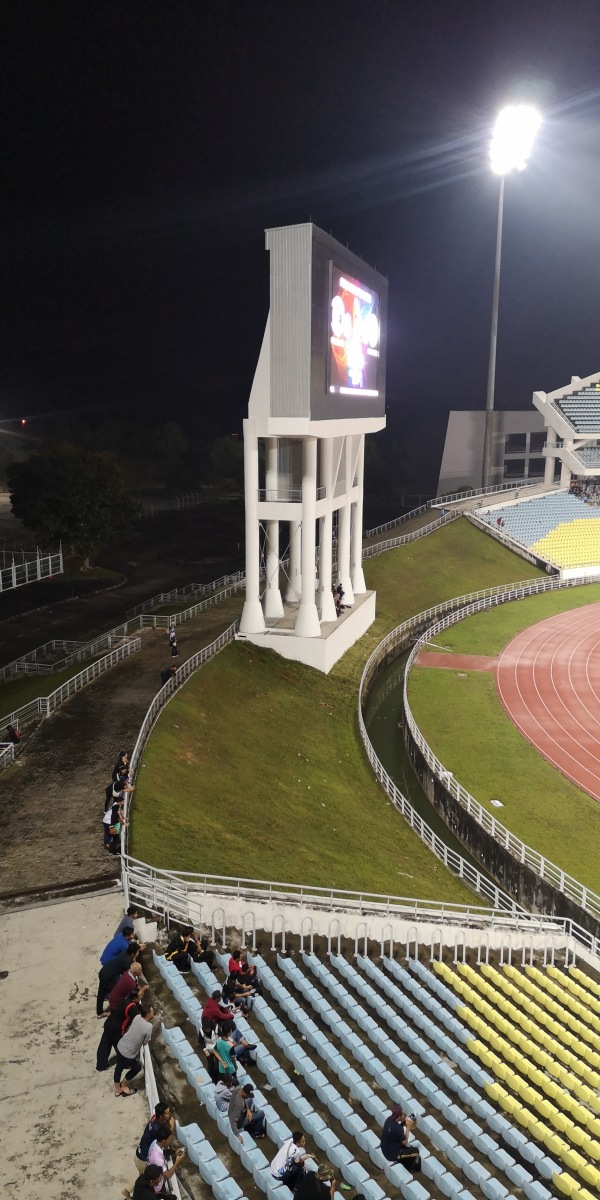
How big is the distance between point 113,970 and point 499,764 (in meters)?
18.8

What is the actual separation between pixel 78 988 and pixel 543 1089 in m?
7.22

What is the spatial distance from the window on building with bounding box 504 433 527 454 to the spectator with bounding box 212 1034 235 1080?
246 feet

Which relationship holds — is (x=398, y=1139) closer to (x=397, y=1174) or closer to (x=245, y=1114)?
(x=397, y=1174)

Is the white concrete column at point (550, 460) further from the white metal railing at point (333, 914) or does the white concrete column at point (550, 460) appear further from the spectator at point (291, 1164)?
the spectator at point (291, 1164)

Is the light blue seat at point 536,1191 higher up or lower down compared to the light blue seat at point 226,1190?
lower down

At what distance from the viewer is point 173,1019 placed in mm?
12203

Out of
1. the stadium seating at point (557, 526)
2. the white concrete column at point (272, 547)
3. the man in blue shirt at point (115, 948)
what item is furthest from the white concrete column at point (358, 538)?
the man in blue shirt at point (115, 948)

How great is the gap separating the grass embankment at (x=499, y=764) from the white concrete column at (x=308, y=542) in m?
5.46

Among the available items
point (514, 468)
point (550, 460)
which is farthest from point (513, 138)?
point (514, 468)

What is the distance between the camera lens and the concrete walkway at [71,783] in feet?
53.3

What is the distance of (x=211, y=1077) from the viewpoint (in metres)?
10.8

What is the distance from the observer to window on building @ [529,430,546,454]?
79250 mm

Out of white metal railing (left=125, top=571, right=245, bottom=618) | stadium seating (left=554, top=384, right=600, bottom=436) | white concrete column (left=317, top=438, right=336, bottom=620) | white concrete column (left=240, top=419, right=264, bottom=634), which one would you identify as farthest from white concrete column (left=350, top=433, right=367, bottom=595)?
stadium seating (left=554, top=384, right=600, bottom=436)

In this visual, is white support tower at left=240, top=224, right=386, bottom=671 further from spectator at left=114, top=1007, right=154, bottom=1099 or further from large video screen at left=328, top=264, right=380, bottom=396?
spectator at left=114, top=1007, right=154, bottom=1099
